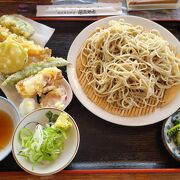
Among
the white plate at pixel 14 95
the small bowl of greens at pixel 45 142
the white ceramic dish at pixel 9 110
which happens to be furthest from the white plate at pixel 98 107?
the white ceramic dish at pixel 9 110

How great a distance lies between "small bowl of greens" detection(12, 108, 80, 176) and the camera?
1.69m

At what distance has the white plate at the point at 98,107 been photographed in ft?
6.49

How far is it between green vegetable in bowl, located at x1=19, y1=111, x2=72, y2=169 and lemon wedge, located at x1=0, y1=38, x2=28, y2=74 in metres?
0.47

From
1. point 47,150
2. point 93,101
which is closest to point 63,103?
point 93,101

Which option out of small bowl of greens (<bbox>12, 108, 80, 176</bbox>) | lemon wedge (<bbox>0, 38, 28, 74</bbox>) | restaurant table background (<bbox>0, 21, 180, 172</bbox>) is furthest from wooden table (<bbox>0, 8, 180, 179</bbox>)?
lemon wedge (<bbox>0, 38, 28, 74</bbox>)

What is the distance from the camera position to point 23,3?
8.04ft

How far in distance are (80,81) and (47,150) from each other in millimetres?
600

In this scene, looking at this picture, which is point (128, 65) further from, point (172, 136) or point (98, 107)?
point (172, 136)

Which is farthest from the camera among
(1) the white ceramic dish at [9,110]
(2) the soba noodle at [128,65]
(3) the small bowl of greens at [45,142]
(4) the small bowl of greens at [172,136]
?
(2) the soba noodle at [128,65]

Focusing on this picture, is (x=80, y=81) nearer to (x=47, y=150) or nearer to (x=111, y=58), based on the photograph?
(x=111, y=58)

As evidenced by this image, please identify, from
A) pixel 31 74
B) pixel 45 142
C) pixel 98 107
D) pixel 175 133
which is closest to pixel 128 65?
pixel 98 107

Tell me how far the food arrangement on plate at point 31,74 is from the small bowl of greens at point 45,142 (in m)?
0.11

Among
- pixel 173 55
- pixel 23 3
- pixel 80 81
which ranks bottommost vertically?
pixel 80 81

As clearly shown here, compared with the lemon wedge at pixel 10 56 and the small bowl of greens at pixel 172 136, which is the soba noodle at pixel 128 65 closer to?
the small bowl of greens at pixel 172 136
